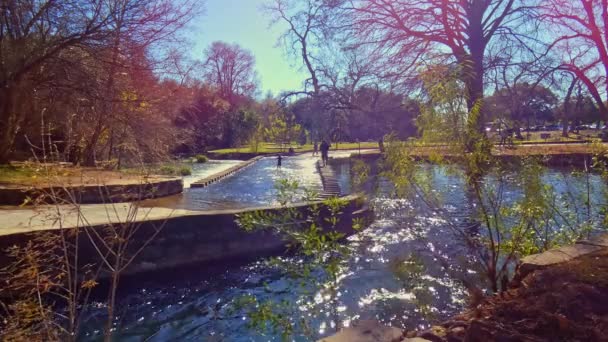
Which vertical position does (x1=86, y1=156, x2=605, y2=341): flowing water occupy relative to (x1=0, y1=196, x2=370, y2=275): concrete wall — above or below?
below

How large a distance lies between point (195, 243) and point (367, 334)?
16.5 feet

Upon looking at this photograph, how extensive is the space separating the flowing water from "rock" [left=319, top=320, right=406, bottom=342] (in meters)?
1.04

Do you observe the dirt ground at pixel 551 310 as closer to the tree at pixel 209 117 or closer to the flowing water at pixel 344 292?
the flowing water at pixel 344 292

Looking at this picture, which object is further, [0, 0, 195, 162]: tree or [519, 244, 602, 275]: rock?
[0, 0, 195, 162]: tree

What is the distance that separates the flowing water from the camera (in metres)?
4.85

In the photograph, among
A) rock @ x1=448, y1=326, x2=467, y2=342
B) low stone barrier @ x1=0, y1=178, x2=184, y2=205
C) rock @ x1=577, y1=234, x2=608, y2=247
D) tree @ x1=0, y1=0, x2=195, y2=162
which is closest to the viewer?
rock @ x1=448, y1=326, x2=467, y2=342

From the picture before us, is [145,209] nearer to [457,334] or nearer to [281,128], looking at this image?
[457,334]

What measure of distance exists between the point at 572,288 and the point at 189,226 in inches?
228

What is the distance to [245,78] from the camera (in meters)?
56.3

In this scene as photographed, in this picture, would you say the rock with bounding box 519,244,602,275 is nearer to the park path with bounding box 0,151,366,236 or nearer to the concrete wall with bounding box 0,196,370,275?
the park path with bounding box 0,151,366,236

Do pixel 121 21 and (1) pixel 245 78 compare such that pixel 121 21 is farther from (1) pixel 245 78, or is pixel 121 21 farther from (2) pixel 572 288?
(1) pixel 245 78

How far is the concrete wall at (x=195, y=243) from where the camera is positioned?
6.74 m

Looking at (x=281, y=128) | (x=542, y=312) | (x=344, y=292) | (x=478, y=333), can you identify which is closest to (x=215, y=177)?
(x=344, y=292)

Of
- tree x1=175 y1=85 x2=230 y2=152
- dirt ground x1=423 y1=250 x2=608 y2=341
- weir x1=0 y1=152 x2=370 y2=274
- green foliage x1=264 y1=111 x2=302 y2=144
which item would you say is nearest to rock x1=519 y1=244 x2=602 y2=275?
dirt ground x1=423 y1=250 x2=608 y2=341
